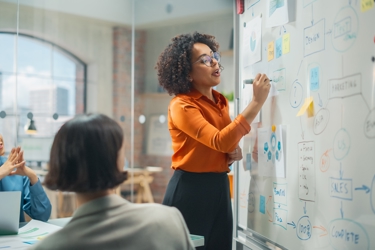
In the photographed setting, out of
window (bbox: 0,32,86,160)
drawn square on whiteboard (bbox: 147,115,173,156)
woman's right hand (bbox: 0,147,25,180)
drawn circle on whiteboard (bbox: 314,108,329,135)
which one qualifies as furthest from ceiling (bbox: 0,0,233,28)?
drawn circle on whiteboard (bbox: 314,108,329,135)

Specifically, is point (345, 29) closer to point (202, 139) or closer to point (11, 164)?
point (202, 139)

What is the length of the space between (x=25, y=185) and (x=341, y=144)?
5.48 ft

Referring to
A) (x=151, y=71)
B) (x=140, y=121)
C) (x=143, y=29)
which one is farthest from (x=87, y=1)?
(x=140, y=121)

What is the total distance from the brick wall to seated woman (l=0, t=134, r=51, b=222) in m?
2.80

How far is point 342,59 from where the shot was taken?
1577mm

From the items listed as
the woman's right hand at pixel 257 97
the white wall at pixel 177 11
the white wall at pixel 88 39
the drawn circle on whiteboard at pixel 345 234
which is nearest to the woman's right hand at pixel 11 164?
the woman's right hand at pixel 257 97

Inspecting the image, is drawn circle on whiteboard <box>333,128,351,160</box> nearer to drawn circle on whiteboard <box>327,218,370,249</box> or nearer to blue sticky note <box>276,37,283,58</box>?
drawn circle on whiteboard <box>327,218,370,249</box>

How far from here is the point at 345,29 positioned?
156 cm

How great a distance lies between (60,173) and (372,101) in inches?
37.3

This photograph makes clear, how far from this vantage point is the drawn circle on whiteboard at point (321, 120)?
5.51ft

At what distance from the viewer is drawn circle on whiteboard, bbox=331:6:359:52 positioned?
151cm

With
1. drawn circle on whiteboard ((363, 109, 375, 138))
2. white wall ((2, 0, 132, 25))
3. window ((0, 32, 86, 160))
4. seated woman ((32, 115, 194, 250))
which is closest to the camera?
seated woman ((32, 115, 194, 250))

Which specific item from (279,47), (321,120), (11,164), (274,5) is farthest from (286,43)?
(11,164)

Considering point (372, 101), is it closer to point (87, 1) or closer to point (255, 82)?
point (255, 82)
